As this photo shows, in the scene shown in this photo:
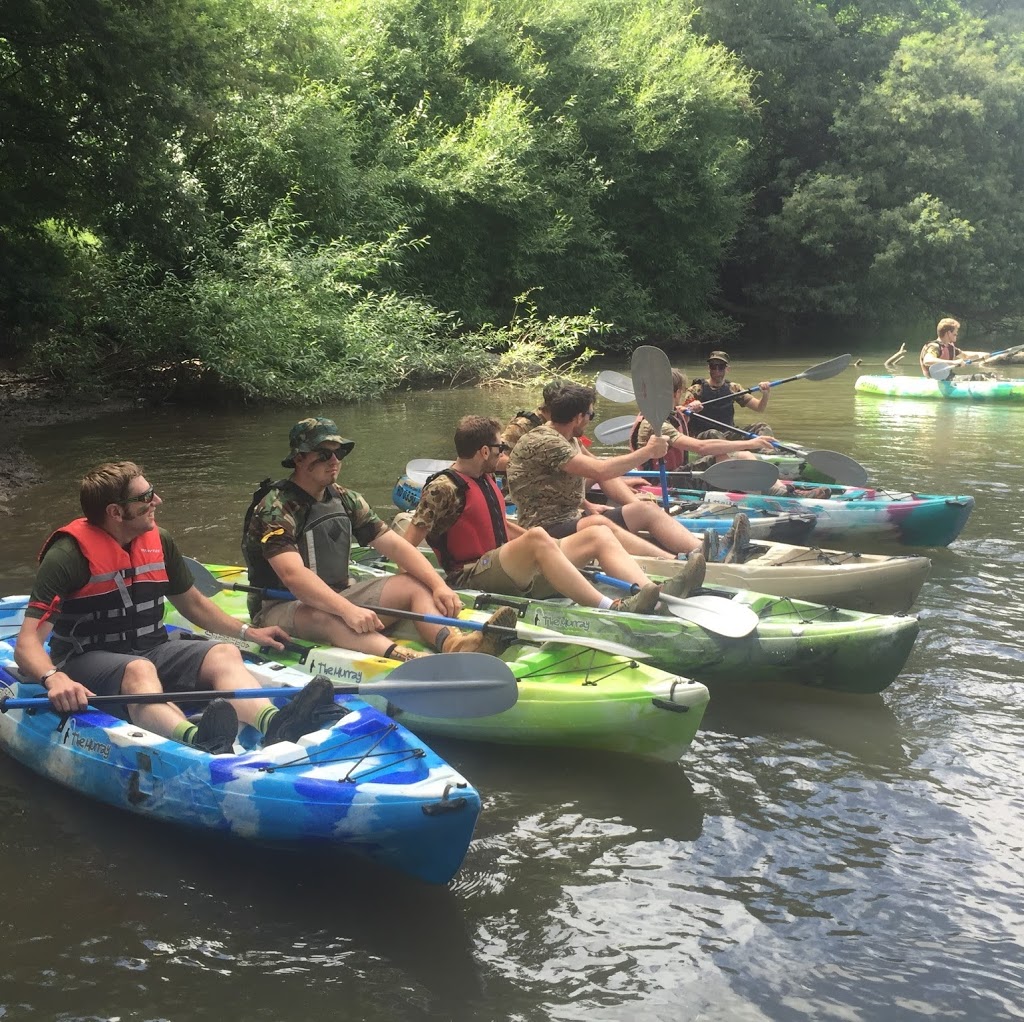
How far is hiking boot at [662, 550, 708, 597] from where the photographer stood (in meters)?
5.12

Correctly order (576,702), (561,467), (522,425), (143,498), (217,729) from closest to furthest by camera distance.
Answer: (217,729) → (143,498) → (576,702) → (561,467) → (522,425)

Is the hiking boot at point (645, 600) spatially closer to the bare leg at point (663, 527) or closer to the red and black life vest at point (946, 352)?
the bare leg at point (663, 527)

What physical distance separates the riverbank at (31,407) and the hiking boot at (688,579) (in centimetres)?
742

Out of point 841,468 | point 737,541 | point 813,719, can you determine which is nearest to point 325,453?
point 813,719

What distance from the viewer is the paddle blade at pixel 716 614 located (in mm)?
4832

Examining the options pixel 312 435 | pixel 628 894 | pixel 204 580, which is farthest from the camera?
pixel 204 580

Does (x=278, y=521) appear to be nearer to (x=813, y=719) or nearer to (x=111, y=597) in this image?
(x=111, y=597)

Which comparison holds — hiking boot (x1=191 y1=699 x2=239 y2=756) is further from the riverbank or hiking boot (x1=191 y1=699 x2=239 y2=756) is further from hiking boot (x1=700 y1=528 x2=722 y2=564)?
the riverbank

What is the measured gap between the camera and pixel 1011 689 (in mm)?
5227

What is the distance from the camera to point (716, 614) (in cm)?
495

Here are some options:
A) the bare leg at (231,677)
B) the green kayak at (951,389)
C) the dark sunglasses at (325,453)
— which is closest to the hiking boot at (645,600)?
the dark sunglasses at (325,453)

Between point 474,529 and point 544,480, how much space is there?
57 cm

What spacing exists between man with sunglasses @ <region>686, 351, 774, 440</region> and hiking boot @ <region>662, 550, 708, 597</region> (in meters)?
4.14

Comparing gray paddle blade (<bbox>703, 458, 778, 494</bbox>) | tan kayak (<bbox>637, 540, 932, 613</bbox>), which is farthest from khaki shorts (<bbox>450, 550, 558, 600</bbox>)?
gray paddle blade (<bbox>703, 458, 778, 494</bbox>)
